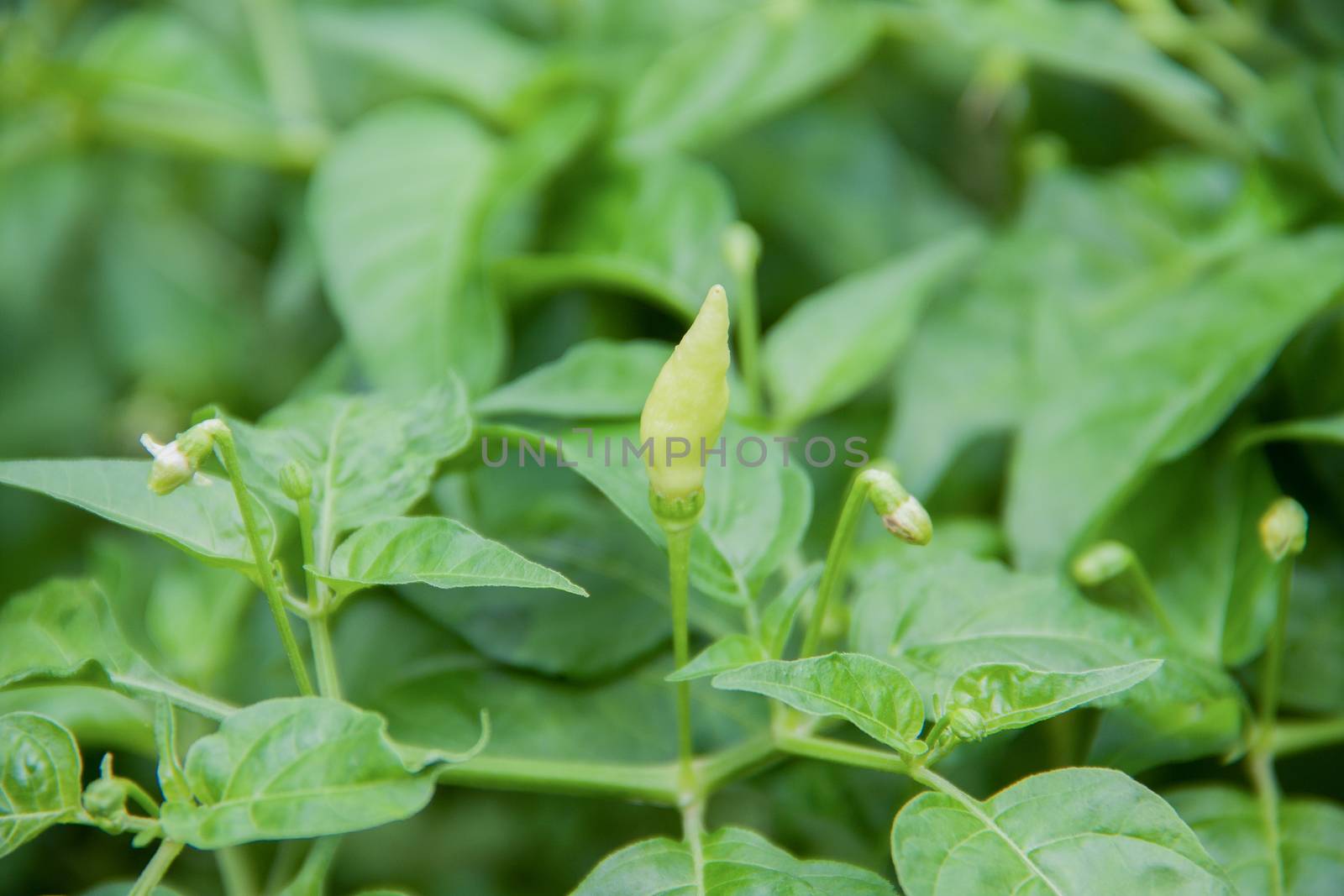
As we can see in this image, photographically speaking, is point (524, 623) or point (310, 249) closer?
point (524, 623)

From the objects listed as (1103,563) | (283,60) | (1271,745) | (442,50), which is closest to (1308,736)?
(1271,745)

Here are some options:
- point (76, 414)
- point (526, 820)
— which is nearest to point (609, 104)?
point (526, 820)

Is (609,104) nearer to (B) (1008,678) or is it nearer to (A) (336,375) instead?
(A) (336,375)

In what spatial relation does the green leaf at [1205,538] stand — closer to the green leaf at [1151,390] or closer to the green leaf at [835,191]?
the green leaf at [1151,390]

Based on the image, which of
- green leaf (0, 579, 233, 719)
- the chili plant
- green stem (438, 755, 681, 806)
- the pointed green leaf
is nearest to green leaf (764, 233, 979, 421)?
the chili plant

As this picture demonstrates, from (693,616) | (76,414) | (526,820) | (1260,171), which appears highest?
(1260,171)

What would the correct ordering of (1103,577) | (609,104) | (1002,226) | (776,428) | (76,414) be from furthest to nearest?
(76,414) < (1002,226) < (609,104) < (776,428) < (1103,577)
